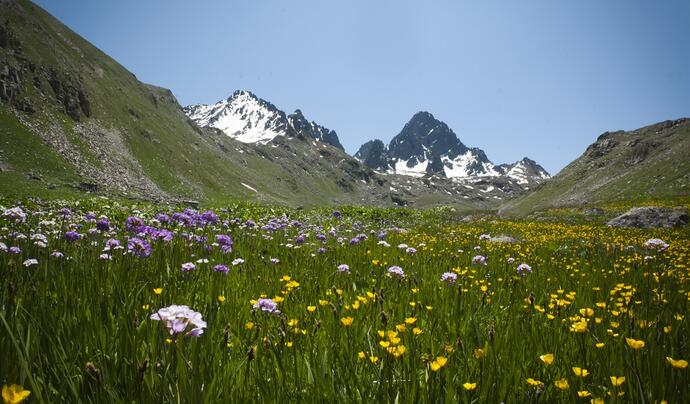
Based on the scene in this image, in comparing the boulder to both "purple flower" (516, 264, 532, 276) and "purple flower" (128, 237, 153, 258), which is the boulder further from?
"purple flower" (128, 237, 153, 258)

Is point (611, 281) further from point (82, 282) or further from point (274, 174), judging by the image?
point (274, 174)

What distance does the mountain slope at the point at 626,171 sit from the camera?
253 ft

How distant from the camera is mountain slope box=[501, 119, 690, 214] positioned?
77.1 meters

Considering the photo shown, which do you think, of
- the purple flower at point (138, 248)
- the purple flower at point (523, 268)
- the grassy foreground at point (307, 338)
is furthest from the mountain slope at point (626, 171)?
the purple flower at point (138, 248)

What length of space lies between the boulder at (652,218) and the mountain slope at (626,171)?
3557 cm

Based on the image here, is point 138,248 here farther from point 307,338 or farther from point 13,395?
point 13,395

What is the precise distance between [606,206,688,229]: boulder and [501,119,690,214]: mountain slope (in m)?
35.6

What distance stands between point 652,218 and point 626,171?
101 meters

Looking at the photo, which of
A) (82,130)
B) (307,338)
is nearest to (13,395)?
(307,338)

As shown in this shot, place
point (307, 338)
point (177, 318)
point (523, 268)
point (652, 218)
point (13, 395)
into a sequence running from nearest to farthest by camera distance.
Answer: point (13, 395), point (177, 318), point (307, 338), point (523, 268), point (652, 218)

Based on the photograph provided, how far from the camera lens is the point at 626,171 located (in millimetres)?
100188

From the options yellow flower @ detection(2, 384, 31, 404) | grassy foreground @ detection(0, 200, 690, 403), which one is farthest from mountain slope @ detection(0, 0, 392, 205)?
yellow flower @ detection(2, 384, 31, 404)

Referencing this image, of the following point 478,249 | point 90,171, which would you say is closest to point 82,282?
point 478,249

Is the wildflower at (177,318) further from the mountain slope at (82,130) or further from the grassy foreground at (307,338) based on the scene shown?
the mountain slope at (82,130)
